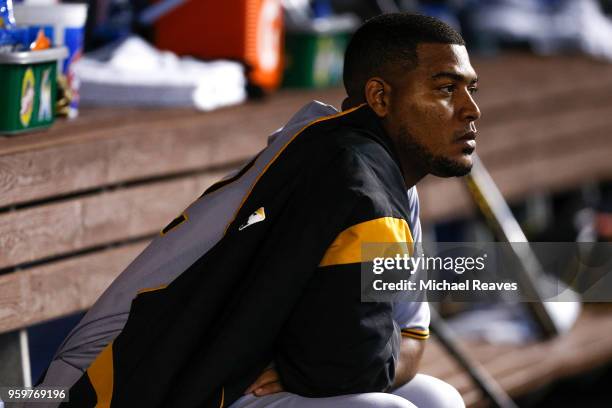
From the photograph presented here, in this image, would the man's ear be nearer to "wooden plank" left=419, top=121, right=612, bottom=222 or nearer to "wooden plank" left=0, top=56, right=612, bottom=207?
"wooden plank" left=0, top=56, right=612, bottom=207

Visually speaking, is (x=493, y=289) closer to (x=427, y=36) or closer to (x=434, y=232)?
(x=434, y=232)

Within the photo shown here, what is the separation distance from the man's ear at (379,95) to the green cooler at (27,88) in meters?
1.16

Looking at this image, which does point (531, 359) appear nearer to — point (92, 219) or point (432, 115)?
point (92, 219)

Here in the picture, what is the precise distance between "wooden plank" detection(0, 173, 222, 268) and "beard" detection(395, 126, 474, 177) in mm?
1192

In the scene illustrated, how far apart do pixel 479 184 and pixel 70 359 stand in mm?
2214

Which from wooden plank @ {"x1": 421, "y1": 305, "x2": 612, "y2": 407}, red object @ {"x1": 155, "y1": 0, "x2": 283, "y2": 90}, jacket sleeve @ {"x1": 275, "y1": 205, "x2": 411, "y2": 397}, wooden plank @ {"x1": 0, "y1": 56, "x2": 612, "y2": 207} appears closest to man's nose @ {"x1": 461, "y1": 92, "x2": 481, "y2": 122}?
jacket sleeve @ {"x1": 275, "y1": 205, "x2": 411, "y2": 397}

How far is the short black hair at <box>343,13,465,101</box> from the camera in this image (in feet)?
8.30

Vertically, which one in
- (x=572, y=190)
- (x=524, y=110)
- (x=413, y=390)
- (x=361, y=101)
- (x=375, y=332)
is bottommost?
(x=572, y=190)

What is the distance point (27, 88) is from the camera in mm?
3363

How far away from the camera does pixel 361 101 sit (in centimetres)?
257

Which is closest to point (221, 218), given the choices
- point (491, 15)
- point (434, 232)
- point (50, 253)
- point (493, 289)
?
point (50, 253)

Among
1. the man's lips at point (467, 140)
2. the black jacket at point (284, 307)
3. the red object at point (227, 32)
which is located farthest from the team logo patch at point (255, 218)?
the red object at point (227, 32)

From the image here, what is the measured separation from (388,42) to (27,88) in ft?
3.99

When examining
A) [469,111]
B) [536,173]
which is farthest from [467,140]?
[536,173]
